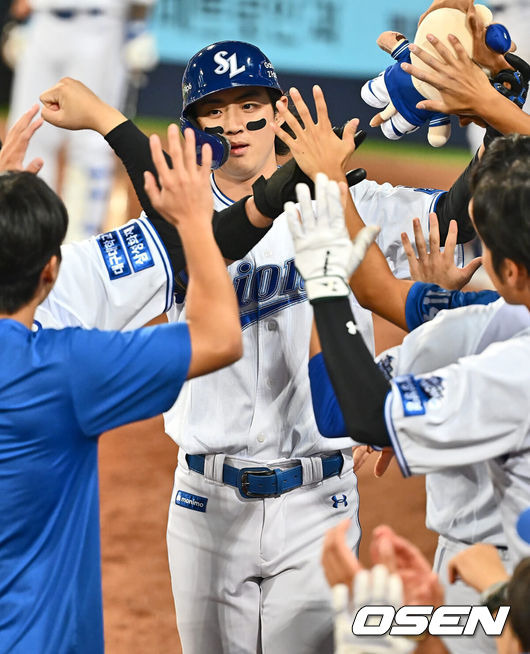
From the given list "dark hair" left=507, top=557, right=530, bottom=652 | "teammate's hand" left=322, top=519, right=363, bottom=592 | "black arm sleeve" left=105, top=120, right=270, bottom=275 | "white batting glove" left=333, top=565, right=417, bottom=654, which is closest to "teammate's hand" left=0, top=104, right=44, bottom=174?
"black arm sleeve" left=105, top=120, right=270, bottom=275

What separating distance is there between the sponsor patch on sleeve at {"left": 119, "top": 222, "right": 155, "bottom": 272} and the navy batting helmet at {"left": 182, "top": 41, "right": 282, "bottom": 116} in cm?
58

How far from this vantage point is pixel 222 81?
9.41 ft

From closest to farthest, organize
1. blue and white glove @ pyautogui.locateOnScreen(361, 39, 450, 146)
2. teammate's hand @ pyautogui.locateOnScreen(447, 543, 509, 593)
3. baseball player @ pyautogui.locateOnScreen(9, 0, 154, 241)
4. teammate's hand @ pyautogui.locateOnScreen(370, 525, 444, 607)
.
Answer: teammate's hand @ pyautogui.locateOnScreen(370, 525, 444, 607), teammate's hand @ pyautogui.locateOnScreen(447, 543, 509, 593), blue and white glove @ pyautogui.locateOnScreen(361, 39, 450, 146), baseball player @ pyautogui.locateOnScreen(9, 0, 154, 241)

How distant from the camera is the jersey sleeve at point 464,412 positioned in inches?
70.9

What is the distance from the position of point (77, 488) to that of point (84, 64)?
229 inches

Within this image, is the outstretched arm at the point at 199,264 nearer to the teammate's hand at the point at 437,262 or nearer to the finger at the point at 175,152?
the finger at the point at 175,152

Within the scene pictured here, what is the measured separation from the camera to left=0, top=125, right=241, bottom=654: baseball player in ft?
5.92

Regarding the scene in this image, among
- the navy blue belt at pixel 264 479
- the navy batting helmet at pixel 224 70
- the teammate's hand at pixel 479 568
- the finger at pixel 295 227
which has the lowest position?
the navy blue belt at pixel 264 479

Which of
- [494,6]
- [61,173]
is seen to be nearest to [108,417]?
[61,173]

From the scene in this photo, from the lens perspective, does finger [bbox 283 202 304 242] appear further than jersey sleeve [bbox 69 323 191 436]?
Yes

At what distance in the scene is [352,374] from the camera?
6.18 ft

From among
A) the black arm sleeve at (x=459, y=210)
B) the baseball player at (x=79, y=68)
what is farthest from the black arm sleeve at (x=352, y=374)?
the baseball player at (x=79, y=68)

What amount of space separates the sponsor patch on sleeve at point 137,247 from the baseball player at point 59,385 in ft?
1.95

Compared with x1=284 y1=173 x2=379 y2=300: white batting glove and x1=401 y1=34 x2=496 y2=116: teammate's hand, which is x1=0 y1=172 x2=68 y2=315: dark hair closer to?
x1=284 y1=173 x2=379 y2=300: white batting glove
